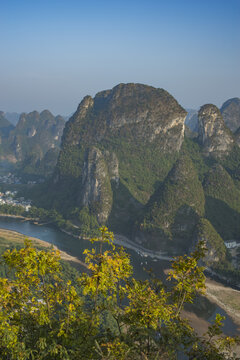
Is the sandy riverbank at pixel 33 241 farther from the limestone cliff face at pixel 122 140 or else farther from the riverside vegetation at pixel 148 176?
Answer: the limestone cliff face at pixel 122 140

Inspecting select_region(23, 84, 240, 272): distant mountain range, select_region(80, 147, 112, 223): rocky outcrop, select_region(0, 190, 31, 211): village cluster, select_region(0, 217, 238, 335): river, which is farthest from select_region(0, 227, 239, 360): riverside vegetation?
→ select_region(0, 190, 31, 211): village cluster

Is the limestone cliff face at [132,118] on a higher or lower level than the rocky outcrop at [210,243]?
higher

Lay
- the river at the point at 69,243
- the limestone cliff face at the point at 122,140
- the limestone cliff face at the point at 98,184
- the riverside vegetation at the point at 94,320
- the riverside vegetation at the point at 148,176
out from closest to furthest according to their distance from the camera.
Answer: the riverside vegetation at the point at 94,320 → the river at the point at 69,243 → the riverside vegetation at the point at 148,176 → the limestone cliff face at the point at 98,184 → the limestone cliff face at the point at 122,140

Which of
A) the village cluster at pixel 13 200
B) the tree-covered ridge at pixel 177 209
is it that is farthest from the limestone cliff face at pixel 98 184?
the village cluster at pixel 13 200

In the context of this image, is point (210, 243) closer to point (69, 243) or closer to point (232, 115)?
point (69, 243)

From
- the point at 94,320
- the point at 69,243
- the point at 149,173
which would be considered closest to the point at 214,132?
the point at 149,173

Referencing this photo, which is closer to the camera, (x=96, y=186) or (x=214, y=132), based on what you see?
(x=96, y=186)

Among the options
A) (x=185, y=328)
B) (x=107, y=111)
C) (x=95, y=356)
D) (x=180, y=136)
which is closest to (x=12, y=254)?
(x=95, y=356)

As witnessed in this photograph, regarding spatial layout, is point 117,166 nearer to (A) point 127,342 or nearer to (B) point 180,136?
(B) point 180,136
